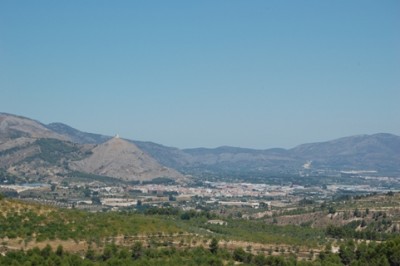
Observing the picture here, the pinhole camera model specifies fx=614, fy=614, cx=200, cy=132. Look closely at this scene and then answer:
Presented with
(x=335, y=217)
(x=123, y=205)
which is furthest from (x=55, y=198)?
(x=335, y=217)

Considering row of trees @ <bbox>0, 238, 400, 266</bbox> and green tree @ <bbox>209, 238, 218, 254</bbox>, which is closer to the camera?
row of trees @ <bbox>0, 238, 400, 266</bbox>

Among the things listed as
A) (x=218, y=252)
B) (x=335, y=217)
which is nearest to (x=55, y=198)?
(x=335, y=217)

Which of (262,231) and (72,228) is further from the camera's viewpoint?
(262,231)

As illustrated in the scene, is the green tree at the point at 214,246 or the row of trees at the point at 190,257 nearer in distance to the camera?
the row of trees at the point at 190,257

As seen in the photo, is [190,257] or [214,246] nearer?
[190,257]

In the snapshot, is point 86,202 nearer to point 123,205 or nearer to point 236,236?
point 123,205

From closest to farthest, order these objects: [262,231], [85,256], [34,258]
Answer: [34,258]
[85,256]
[262,231]

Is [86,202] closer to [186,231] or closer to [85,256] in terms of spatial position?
[186,231]

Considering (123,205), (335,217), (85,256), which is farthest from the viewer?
(123,205)

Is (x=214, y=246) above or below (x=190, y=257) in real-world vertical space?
above
